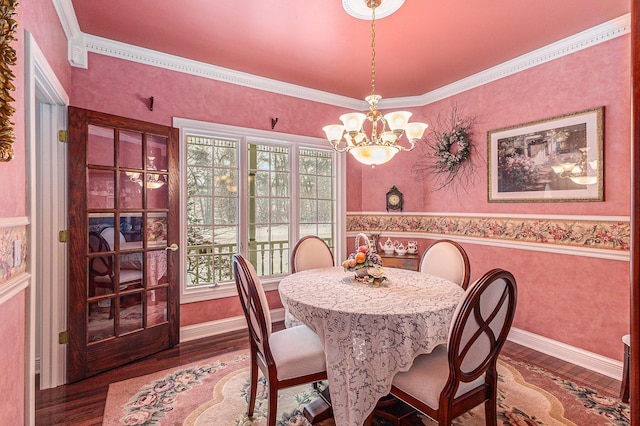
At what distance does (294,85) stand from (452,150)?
1987 millimetres

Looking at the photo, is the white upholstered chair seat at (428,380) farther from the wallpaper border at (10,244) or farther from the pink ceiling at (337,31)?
the pink ceiling at (337,31)

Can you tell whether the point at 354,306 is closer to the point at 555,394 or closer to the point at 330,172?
the point at 555,394

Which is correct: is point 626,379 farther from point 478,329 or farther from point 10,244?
point 10,244

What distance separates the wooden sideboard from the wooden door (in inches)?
93.7

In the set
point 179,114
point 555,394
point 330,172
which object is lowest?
point 555,394

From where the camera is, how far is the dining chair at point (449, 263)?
260 centimetres

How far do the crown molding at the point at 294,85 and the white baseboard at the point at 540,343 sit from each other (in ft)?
8.27

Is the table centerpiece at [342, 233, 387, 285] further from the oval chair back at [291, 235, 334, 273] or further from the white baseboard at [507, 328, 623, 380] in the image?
the white baseboard at [507, 328, 623, 380]

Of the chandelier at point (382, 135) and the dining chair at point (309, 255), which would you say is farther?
the dining chair at point (309, 255)

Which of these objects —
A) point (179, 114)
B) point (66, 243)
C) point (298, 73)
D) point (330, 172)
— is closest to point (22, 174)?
point (66, 243)

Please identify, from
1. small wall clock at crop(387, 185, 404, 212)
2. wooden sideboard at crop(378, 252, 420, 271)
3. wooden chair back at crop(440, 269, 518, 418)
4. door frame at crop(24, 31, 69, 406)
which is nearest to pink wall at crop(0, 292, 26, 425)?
door frame at crop(24, 31, 69, 406)

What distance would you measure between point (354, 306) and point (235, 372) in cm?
142

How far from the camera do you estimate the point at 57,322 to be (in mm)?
2527

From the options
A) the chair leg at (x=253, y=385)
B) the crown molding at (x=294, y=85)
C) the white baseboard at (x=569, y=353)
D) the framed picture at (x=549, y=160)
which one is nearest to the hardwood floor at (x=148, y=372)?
the white baseboard at (x=569, y=353)
